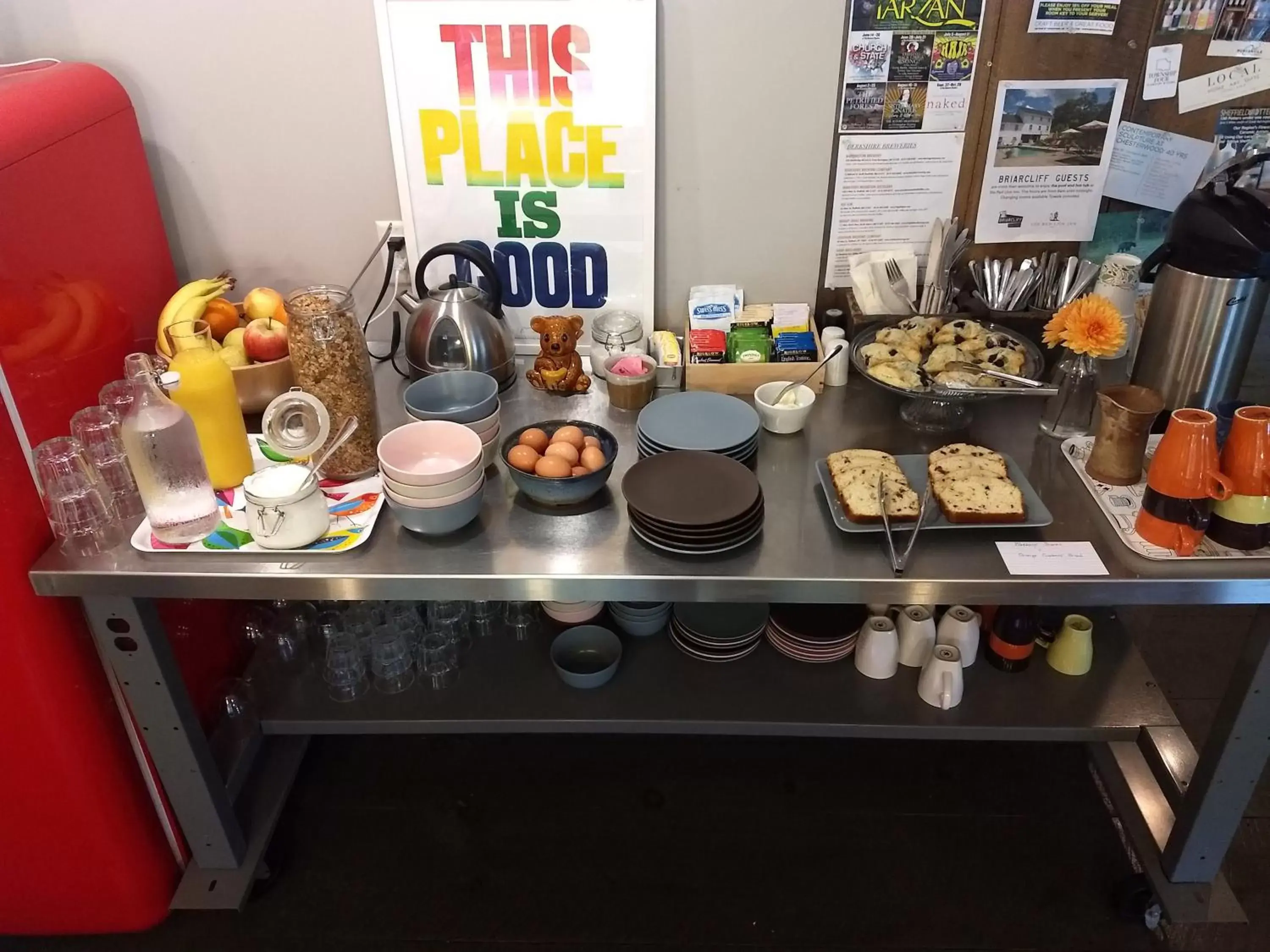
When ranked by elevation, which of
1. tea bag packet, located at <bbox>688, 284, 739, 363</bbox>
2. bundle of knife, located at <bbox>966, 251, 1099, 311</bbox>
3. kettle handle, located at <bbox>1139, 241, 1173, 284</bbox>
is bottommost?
tea bag packet, located at <bbox>688, 284, 739, 363</bbox>

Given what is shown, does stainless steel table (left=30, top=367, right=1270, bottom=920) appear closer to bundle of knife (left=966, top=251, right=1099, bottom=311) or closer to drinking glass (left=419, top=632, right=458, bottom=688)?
drinking glass (left=419, top=632, right=458, bottom=688)

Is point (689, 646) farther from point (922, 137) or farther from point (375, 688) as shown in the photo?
point (922, 137)

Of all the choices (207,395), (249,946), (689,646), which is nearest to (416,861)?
(249,946)

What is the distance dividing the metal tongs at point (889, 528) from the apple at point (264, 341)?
35.8 inches

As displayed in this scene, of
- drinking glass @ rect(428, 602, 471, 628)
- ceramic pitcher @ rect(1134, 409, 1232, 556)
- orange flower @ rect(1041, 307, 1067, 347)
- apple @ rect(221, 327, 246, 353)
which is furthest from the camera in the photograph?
drinking glass @ rect(428, 602, 471, 628)

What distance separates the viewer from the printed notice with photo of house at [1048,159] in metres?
1.52

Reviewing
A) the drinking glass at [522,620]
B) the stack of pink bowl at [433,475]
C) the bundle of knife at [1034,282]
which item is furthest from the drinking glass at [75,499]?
the bundle of knife at [1034,282]

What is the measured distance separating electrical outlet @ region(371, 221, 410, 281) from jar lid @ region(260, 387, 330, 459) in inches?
16.8

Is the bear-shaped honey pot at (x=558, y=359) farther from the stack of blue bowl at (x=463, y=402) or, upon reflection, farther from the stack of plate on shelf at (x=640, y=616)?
the stack of plate on shelf at (x=640, y=616)

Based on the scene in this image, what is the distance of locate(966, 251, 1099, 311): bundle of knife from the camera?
1.63 metres

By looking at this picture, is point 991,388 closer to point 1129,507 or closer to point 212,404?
point 1129,507

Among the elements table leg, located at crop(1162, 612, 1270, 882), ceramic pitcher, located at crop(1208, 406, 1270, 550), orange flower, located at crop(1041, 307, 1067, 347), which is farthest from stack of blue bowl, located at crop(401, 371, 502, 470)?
table leg, located at crop(1162, 612, 1270, 882)

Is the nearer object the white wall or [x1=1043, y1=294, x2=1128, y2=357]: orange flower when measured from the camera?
[x1=1043, y1=294, x2=1128, y2=357]: orange flower

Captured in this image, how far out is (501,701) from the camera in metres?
1.61
